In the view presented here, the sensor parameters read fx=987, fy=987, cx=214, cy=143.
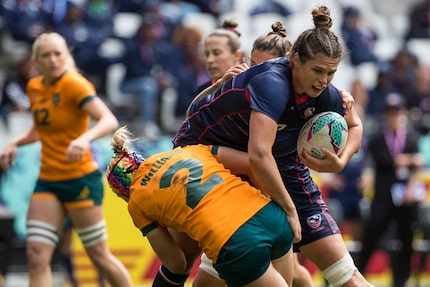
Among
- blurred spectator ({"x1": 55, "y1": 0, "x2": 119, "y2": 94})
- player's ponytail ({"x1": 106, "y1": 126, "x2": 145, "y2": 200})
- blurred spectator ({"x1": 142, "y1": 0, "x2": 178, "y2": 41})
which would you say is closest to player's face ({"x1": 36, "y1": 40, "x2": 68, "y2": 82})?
player's ponytail ({"x1": 106, "y1": 126, "x2": 145, "y2": 200})

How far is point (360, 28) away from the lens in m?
15.7

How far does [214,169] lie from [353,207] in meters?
6.72

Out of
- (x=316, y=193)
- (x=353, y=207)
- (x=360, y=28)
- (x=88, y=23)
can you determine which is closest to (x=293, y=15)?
(x=360, y=28)

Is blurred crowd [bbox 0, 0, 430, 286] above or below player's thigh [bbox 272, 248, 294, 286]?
below

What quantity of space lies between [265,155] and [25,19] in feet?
27.1

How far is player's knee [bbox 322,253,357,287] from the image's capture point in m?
5.70

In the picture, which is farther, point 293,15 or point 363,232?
point 293,15

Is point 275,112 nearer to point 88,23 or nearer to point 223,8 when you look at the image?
point 88,23

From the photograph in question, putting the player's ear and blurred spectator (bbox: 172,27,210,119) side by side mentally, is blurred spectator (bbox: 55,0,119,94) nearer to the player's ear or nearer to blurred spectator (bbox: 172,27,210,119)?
blurred spectator (bbox: 172,27,210,119)

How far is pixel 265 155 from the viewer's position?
488cm

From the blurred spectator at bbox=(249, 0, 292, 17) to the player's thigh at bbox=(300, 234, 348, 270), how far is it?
9.44 meters

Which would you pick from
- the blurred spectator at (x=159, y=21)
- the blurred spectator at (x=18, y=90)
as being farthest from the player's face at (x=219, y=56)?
the blurred spectator at (x=159, y=21)

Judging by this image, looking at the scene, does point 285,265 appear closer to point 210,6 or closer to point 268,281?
point 268,281

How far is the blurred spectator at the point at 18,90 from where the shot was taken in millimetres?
11617
